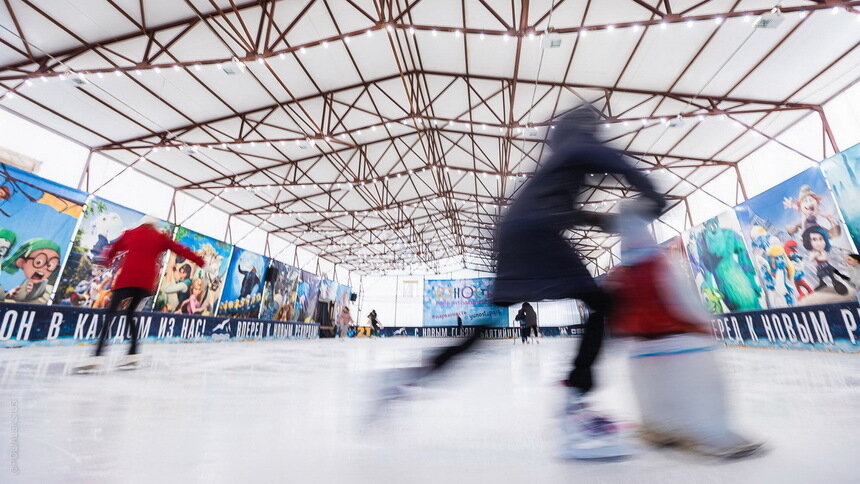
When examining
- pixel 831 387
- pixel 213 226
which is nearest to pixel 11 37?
pixel 213 226

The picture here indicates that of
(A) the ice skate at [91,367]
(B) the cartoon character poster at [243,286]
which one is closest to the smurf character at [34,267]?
(B) the cartoon character poster at [243,286]

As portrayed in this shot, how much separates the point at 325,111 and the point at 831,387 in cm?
1040

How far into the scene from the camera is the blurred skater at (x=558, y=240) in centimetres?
112

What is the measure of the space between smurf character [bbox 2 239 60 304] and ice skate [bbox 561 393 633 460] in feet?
30.3

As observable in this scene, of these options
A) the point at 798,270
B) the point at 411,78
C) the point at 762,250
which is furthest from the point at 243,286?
the point at 798,270

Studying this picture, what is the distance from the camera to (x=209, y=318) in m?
11.0

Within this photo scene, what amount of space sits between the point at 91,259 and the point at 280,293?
7756mm

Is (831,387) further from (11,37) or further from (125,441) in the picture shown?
(11,37)

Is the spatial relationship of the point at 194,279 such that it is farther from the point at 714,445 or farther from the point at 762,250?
the point at 762,250

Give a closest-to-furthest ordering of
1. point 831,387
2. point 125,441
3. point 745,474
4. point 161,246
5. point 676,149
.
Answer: point 745,474, point 125,441, point 831,387, point 161,246, point 676,149

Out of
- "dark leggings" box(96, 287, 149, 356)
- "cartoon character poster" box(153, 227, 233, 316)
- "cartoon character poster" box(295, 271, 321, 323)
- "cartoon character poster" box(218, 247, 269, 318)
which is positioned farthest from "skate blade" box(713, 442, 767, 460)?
"cartoon character poster" box(295, 271, 321, 323)

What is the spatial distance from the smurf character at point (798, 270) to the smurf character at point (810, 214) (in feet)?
0.95

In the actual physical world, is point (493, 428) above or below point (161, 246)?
below

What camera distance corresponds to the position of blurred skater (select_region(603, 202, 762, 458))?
36.7 inches
